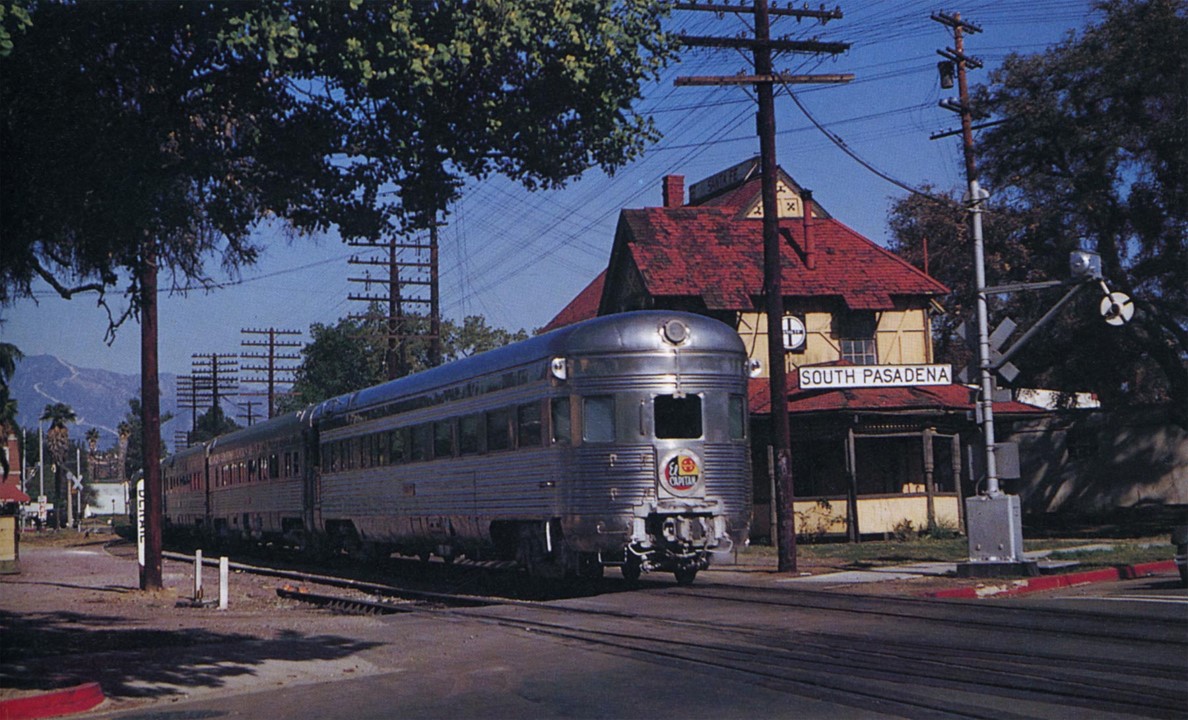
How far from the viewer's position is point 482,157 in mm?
11219

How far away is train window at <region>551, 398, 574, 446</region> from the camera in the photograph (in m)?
18.2

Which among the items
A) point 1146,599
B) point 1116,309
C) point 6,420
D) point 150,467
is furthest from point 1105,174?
point 6,420

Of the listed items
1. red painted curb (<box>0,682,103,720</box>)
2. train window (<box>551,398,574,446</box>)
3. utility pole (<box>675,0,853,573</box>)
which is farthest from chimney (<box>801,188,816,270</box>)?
red painted curb (<box>0,682,103,720</box>)

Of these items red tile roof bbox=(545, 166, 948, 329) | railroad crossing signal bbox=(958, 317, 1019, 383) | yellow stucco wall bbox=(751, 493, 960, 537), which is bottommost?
yellow stucco wall bbox=(751, 493, 960, 537)

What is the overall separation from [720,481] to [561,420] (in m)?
2.41

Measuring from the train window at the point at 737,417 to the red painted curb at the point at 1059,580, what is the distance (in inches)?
136

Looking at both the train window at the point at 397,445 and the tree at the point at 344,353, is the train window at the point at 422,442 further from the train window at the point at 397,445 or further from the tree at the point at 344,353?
the tree at the point at 344,353

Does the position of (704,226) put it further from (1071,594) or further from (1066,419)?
(1071,594)

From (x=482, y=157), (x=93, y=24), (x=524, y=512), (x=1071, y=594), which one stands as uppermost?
(x=93, y=24)

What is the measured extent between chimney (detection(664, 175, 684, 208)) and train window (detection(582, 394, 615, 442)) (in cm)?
2934

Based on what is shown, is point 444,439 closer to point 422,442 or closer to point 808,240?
point 422,442

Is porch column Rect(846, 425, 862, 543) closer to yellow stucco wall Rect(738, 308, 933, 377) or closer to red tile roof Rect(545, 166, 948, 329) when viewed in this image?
yellow stucco wall Rect(738, 308, 933, 377)

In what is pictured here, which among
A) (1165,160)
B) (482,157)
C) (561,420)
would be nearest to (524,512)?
(561,420)

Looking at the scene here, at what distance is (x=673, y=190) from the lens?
4700 cm
